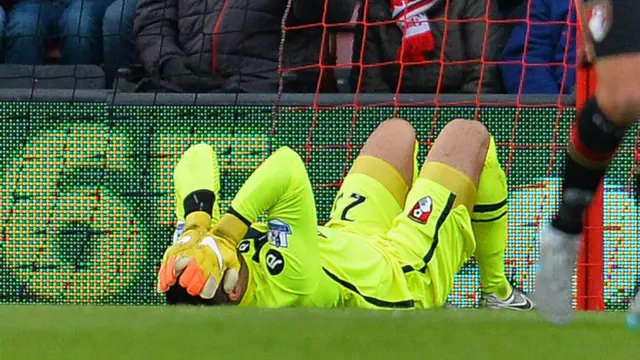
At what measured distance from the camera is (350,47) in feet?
20.8

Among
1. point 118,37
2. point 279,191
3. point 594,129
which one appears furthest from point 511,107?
point 594,129

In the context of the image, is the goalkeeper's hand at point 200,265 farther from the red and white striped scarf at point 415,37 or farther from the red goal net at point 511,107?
the red and white striped scarf at point 415,37

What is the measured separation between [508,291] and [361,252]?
31.3 inches

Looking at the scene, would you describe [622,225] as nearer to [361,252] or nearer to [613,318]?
[361,252]

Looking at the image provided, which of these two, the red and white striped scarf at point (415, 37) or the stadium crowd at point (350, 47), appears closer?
the stadium crowd at point (350, 47)

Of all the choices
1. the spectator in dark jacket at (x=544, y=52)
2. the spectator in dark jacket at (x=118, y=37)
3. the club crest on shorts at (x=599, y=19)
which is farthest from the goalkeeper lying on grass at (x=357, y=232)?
the spectator in dark jacket at (x=118, y=37)

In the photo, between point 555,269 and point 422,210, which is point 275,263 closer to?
point 422,210

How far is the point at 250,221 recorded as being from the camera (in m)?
4.26

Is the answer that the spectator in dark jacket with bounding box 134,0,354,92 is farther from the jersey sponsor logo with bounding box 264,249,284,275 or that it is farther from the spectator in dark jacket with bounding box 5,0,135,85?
the jersey sponsor logo with bounding box 264,249,284,275

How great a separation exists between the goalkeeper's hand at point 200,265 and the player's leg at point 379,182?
1072 mm

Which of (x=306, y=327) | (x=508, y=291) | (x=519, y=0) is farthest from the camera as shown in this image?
(x=519, y=0)

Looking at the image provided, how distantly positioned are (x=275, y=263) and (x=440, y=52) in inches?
88.7

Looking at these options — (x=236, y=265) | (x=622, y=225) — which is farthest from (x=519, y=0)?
(x=236, y=265)

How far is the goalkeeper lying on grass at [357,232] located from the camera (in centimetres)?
423
